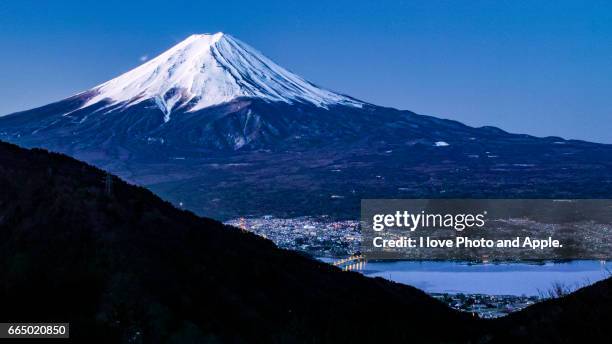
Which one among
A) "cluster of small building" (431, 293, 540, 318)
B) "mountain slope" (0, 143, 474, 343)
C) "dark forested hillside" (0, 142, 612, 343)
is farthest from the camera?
"cluster of small building" (431, 293, 540, 318)

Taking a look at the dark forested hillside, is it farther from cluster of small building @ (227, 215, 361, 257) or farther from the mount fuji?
the mount fuji

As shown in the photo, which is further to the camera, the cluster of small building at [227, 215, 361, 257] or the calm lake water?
the cluster of small building at [227, 215, 361, 257]

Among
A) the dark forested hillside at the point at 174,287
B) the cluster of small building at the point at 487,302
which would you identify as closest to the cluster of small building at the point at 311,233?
the cluster of small building at the point at 487,302

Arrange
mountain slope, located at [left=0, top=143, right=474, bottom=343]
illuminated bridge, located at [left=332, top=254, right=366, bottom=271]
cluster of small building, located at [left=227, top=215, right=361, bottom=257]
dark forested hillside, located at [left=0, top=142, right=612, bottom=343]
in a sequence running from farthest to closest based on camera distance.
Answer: cluster of small building, located at [left=227, top=215, right=361, bottom=257] < illuminated bridge, located at [left=332, top=254, right=366, bottom=271] < mountain slope, located at [left=0, top=143, right=474, bottom=343] < dark forested hillside, located at [left=0, top=142, right=612, bottom=343]

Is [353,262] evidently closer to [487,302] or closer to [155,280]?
[487,302]

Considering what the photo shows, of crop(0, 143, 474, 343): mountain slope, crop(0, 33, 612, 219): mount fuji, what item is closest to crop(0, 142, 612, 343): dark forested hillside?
crop(0, 143, 474, 343): mountain slope

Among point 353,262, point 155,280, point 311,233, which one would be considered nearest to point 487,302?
point 353,262
